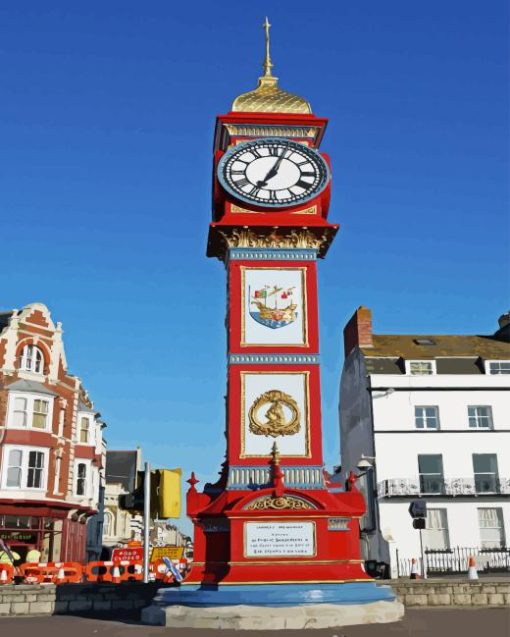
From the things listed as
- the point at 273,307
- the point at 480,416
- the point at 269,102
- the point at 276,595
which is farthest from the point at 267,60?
the point at 480,416

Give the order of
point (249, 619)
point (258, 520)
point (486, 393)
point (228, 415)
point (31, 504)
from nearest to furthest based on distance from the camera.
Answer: point (249, 619) < point (258, 520) < point (228, 415) < point (31, 504) < point (486, 393)

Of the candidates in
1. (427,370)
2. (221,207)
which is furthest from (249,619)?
(427,370)

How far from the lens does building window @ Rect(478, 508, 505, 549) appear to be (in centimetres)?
4112

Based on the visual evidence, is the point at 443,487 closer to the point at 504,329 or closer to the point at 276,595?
the point at 504,329

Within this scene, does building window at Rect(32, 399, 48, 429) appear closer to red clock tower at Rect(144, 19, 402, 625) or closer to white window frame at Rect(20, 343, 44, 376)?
white window frame at Rect(20, 343, 44, 376)

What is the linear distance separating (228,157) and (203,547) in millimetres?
12206

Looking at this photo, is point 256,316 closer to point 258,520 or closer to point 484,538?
point 258,520

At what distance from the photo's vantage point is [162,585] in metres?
22.5

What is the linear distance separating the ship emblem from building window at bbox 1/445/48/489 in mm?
19181

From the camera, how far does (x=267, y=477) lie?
68.4 feet

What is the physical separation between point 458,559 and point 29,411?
80.1 feet

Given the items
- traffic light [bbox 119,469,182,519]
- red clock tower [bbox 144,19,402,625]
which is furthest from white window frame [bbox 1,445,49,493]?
traffic light [bbox 119,469,182,519]

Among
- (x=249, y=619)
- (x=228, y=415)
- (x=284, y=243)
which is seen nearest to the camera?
(x=249, y=619)

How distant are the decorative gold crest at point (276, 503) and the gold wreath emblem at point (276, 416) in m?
2.00
